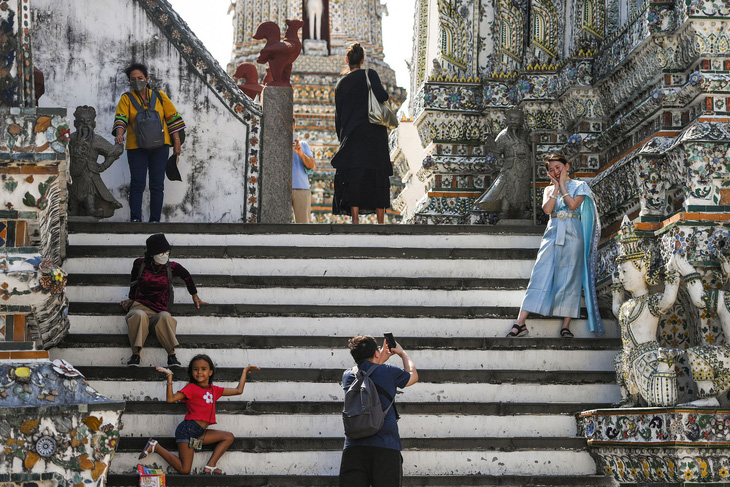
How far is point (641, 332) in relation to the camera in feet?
34.9

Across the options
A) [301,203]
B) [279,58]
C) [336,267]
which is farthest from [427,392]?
[301,203]

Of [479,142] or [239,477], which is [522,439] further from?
[479,142]

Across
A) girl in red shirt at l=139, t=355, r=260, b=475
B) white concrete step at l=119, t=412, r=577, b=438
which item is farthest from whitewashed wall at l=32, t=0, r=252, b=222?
girl in red shirt at l=139, t=355, r=260, b=475

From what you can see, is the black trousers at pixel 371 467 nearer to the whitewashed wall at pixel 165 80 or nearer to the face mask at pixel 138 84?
the face mask at pixel 138 84

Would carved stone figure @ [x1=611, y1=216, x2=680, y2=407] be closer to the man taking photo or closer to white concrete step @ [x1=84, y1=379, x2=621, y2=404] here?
white concrete step @ [x1=84, y1=379, x2=621, y2=404]

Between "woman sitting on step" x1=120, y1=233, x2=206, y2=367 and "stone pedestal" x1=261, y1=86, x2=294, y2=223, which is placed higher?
"stone pedestal" x1=261, y1=86, x2=294, y2=223

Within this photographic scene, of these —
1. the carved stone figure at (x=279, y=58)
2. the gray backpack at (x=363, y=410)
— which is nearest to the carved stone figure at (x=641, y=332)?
the gray backpack at (x=363, y=410)

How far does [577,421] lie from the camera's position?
1059cm

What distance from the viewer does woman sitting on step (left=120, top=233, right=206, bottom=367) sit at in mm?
10844

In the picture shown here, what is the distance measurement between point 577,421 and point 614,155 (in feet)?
16.4

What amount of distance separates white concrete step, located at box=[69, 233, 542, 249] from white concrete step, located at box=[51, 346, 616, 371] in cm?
181

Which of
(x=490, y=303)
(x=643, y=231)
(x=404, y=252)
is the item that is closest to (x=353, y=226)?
(x=404, y=252)

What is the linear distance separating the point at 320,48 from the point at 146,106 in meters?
19.9

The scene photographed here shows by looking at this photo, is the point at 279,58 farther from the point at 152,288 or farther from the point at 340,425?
the point at 340,425
